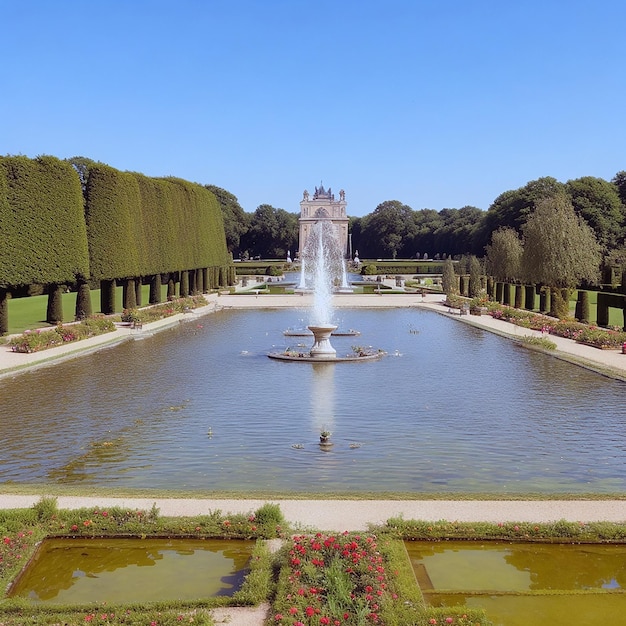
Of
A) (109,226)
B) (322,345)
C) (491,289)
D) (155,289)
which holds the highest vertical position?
(109,226)

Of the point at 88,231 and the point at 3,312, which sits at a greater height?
the point at 88,231

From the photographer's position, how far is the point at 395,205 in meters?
145

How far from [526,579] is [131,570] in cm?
417

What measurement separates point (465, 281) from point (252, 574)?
1968 inches

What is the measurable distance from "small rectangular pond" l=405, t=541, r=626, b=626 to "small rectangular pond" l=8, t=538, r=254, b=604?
2.08 metres

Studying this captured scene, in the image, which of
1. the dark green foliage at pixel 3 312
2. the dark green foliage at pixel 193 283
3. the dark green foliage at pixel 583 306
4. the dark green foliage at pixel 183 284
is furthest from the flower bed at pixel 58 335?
the dark green foliage at pixel 193 283

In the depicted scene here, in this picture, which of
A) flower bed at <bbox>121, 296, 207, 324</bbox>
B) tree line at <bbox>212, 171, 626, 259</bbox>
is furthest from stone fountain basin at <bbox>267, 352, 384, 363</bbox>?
tree line at <bbox>212, 171, 626, 259</bbox>

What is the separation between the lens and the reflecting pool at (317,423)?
11.8m

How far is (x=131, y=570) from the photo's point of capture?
8.50m

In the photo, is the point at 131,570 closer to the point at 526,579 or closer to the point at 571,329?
the point at 526,579

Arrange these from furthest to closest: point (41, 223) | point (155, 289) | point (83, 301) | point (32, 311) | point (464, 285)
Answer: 1. point (464, 285)
2. point (155, 289)
3. point (32, 311)
4. point (83, 301)
5. point (41, 223)

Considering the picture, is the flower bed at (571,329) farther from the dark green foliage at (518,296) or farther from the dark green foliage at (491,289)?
the dark green foliage at (491,289)

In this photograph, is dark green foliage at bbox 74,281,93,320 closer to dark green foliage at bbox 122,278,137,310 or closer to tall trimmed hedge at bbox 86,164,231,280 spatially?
tall trimmed hedge at bbox 86,164,231,280

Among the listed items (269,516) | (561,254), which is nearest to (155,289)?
(561,254)
